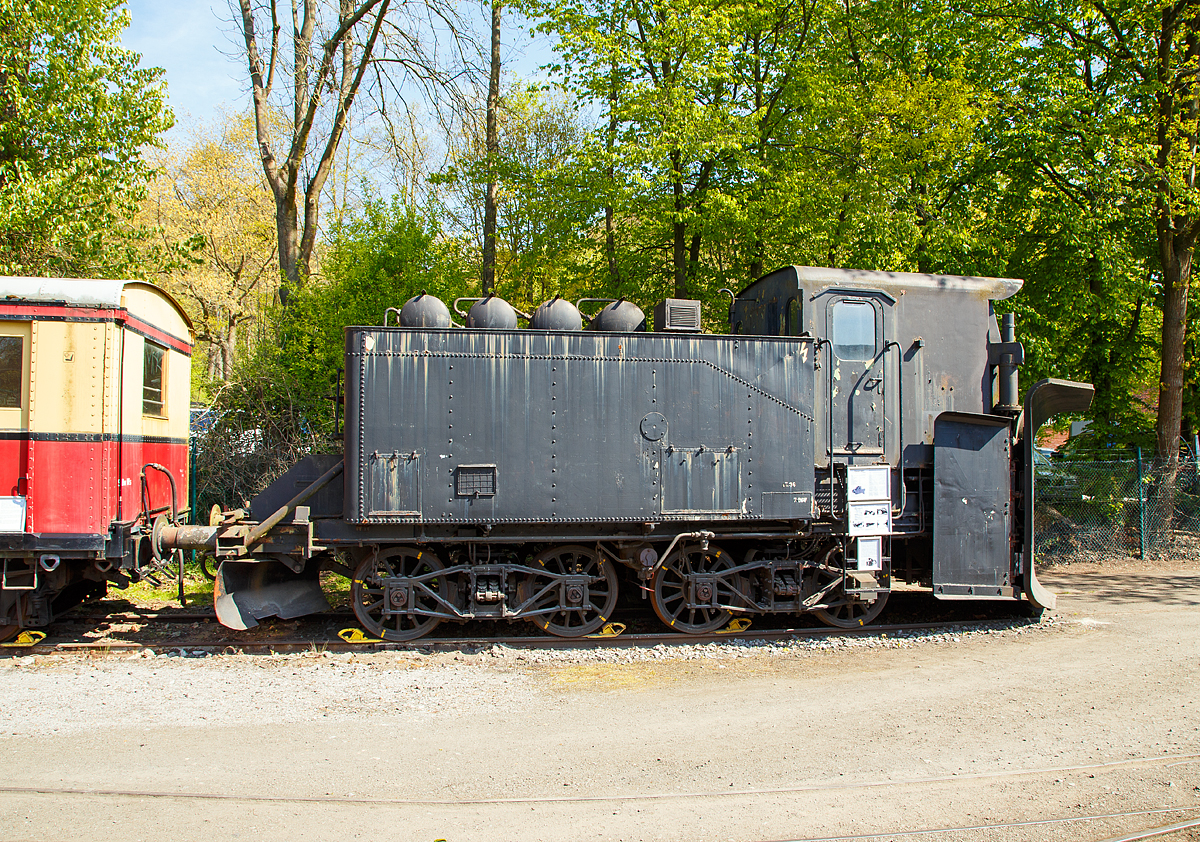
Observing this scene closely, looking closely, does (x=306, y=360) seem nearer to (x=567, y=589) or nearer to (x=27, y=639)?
(x=27, y=639)

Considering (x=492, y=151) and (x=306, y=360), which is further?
(x=492, y=151)

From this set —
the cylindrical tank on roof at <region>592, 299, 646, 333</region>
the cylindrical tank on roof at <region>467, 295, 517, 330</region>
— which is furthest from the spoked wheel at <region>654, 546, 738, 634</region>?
the cylindrical tank on roof at <region>467, 295, 517, 330</region>

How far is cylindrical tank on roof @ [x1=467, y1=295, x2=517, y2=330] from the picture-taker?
704 centimetres

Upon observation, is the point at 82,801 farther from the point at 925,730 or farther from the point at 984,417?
the point at 984,417

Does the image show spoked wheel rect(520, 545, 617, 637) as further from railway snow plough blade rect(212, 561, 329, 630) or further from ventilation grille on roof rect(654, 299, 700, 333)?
ventilation grille on roof rect(654, 299, 700, 333)

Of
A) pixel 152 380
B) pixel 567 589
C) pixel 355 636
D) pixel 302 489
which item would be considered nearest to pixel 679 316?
pixel 567 589

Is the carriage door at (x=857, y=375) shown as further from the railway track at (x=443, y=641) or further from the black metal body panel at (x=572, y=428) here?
the railway track at (x=443, y=641)

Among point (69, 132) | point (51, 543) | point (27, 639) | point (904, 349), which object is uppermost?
point (69, 132)

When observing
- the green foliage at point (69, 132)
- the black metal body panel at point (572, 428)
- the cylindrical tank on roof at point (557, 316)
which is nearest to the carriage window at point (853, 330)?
the black metal body panel at point (572, 428)

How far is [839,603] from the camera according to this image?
25.4ft

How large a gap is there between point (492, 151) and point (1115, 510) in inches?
499

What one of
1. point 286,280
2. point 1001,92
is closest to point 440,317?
point 286,280

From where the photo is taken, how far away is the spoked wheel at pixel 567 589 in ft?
23.5

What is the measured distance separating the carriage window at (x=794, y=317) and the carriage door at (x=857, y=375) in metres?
0.30
